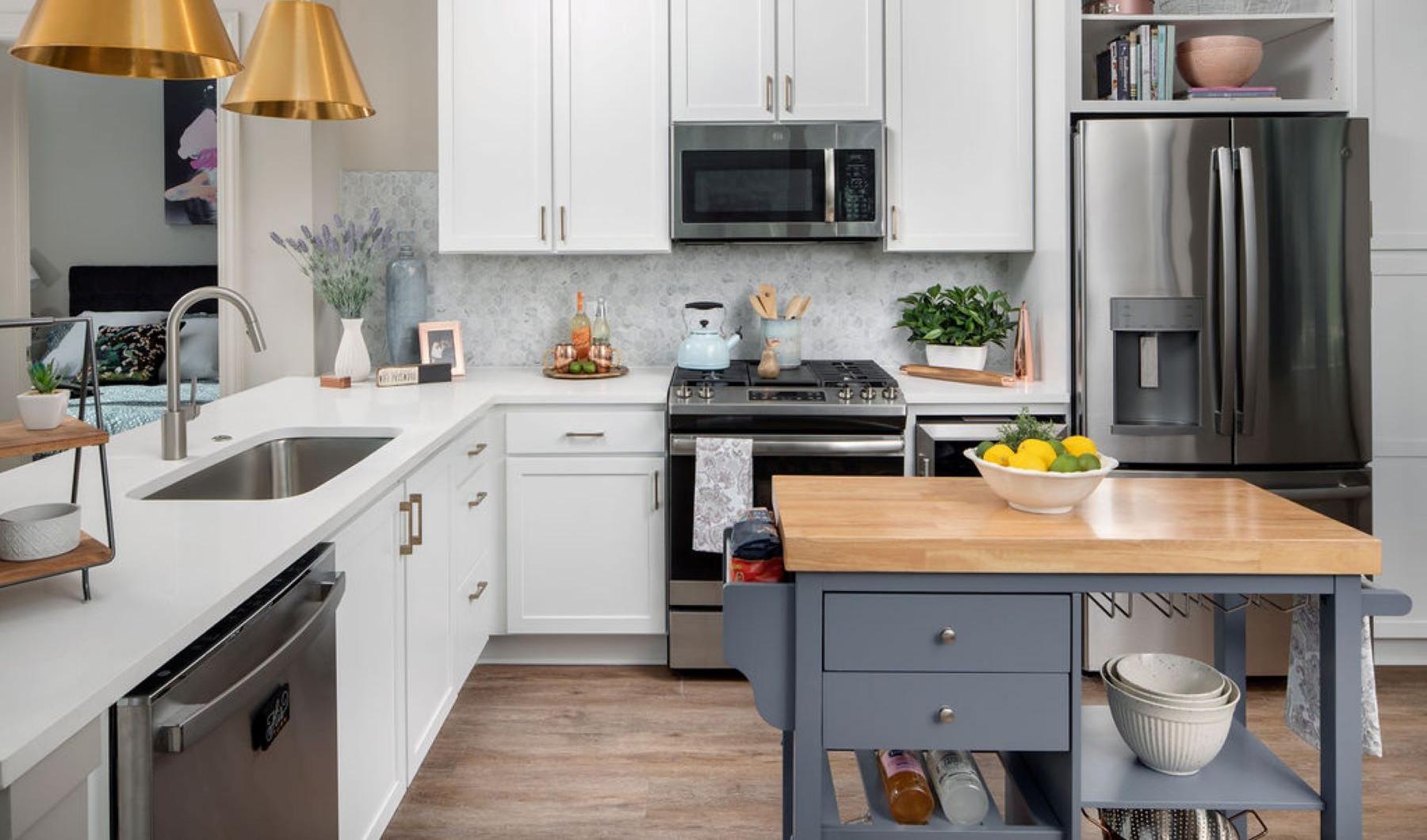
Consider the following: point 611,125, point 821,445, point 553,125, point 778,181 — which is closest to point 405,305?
point 553,125

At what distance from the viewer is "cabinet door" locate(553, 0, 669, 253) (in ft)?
12.4

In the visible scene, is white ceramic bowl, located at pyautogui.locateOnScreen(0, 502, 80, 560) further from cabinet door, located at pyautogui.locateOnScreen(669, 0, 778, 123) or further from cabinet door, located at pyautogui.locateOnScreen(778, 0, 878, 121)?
cabinet door, located at pyautogui.locateOnScreen(778, 0, 878, 121)

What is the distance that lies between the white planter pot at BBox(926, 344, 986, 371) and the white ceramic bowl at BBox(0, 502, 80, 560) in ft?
10.1

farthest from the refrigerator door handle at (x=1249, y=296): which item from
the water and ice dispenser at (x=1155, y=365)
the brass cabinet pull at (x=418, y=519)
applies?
the brass cabinet pull at (x=418, y=519)

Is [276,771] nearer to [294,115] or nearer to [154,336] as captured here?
[294,115]

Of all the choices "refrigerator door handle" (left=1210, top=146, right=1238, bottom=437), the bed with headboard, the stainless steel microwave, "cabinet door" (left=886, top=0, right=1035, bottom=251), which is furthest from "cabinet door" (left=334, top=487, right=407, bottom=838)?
the bed with headboard

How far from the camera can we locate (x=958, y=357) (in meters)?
3.99

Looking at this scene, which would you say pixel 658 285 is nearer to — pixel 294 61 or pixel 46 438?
pixel 294 61

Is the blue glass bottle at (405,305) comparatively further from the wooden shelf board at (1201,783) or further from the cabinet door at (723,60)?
the wooden shelf board at (1201,783)

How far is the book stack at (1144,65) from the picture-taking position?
11.7ft

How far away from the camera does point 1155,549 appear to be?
1.76 metres


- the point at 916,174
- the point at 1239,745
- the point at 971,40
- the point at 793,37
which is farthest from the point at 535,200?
the point at 1239,745

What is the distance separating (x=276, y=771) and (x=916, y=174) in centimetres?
287

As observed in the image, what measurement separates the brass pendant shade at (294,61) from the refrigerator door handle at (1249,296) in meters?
2.50
